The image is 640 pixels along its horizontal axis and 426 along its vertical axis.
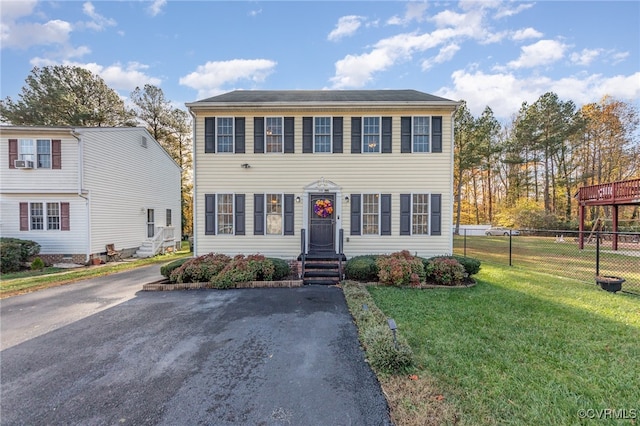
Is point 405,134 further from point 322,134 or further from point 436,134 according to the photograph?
point 322,134

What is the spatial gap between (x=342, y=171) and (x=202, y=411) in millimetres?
7411

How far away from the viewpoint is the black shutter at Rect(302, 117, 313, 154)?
28.7ft

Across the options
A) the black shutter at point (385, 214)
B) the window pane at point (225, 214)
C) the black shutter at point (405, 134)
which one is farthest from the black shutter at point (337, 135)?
the window pane at point (225, 214)

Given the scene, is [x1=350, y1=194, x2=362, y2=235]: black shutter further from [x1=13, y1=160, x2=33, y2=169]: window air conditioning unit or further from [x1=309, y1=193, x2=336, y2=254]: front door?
[x1=13, y1=160, x2=33, y2=169]: window air conditioning unit

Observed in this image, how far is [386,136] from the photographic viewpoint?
28.7 feet

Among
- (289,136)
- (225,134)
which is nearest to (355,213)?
(289,136)

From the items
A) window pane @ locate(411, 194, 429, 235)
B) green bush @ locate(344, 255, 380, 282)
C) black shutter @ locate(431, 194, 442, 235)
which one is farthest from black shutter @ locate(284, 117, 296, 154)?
black shutter @ locate(431, 194, 442, 235)

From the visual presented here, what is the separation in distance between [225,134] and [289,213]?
358 cm

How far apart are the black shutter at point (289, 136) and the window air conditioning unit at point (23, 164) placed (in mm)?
11005

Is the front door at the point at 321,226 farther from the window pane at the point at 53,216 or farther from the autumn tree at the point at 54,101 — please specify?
the autumn tree at the point at 54,101

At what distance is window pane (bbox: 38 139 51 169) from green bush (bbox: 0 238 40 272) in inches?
125

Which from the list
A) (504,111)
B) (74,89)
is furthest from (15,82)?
(504,111)

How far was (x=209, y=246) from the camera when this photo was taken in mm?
8812

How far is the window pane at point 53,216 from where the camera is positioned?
1066 cm
